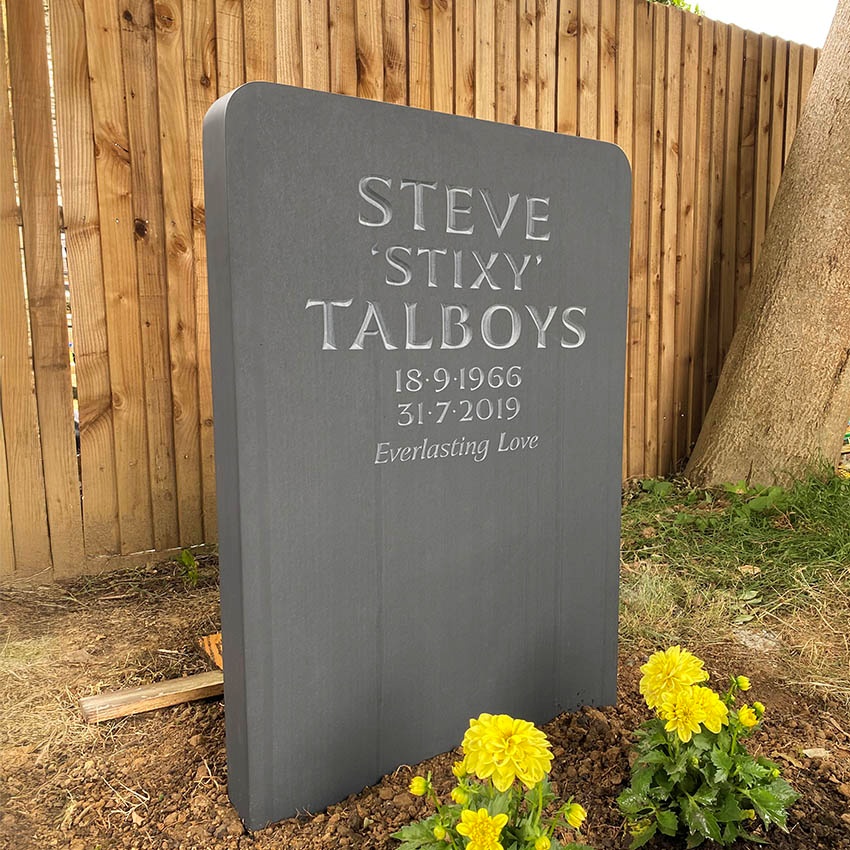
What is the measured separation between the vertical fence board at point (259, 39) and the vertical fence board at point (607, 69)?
178cm

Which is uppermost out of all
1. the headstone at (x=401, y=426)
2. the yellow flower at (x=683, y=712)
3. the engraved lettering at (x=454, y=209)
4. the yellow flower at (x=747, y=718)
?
the engraved lettering at (x=454, y=209)

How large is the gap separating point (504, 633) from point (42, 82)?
2.44m

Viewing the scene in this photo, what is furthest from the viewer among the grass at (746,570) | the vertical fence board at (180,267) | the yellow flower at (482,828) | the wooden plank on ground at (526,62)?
the wooden plank on ground at (526,62)

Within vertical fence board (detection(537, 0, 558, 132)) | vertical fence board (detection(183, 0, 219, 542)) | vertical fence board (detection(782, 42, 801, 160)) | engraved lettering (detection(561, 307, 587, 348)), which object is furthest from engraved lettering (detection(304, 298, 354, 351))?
vertical fence board (detection(782, 42, 801, 160))

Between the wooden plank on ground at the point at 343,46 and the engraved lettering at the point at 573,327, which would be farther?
the wooden plank on ground at the point at 343,46

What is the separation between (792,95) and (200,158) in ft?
12.3

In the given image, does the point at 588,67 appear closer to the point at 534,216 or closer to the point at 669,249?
the point at 669,249

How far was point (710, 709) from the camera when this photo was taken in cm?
156

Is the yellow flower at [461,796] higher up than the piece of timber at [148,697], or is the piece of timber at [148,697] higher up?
the yellow flower at [461,796]

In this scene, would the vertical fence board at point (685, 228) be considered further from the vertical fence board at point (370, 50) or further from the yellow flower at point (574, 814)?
the yellow flower at point (574, 814)

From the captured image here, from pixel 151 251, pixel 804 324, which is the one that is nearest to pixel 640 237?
pixel 804 324

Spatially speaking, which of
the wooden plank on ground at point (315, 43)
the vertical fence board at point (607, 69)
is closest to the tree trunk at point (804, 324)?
the vertical fence board at point (607, 69)

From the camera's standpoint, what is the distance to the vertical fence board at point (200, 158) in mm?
3027

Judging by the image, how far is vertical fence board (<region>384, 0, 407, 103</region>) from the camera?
3.39m
